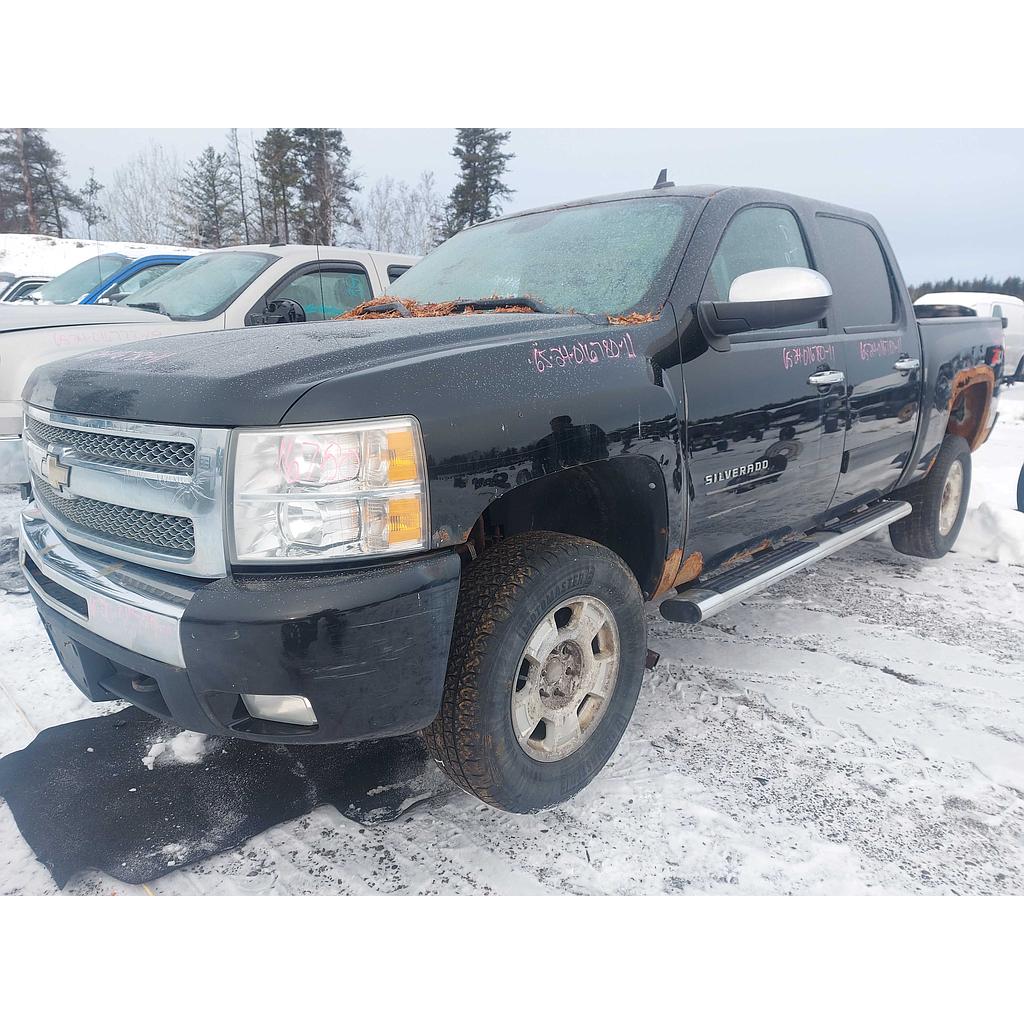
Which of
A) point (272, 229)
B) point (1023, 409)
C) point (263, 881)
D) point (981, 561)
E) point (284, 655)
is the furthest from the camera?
point (272, 229)

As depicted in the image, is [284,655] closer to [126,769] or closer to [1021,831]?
[126,769]

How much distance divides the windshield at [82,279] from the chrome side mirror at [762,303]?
615 cm

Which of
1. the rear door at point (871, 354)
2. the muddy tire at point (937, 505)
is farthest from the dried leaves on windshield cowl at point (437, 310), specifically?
the muddy tire at point (937, 505)

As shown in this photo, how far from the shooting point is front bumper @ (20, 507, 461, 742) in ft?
5.47

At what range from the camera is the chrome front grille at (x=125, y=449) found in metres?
1.80

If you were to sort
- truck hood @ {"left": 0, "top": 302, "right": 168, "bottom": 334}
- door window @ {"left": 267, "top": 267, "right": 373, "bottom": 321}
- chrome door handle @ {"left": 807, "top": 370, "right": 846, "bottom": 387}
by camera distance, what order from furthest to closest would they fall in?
door window @ {"left": 267, "top": 267, "right": 373, "bottom": 321} < truck hood @ {"left": 0, "top": 302, "right": 168, "bottom": 334} < chrome door handle @ {"left": 807, "top": 370, "right": 846, "bottom": 387}

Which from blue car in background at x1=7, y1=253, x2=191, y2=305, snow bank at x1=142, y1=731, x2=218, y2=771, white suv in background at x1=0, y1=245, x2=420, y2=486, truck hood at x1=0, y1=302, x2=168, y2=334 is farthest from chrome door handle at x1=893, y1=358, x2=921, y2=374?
blue car in background at x1=7, y1=253, x2=191, y2=305

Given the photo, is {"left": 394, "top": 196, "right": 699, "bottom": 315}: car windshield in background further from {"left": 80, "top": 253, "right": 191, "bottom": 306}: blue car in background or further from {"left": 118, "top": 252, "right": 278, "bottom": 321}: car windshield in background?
{"left": 80, "top": 253, "right": 191, "bottom": 306}: blue car in background

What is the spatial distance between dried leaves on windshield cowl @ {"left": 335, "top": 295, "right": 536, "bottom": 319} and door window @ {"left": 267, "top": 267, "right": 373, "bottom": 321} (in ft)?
8.48

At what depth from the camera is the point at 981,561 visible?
5012 mm

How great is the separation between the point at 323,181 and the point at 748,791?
3458 centimetres

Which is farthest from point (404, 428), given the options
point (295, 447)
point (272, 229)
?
point (272, 229)

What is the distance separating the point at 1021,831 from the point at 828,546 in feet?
4.71

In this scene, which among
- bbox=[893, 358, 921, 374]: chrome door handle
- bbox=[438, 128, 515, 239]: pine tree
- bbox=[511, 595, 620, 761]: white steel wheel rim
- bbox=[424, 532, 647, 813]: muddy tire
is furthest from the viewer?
bbox=[438, 128, 515, 239]: pine tree
